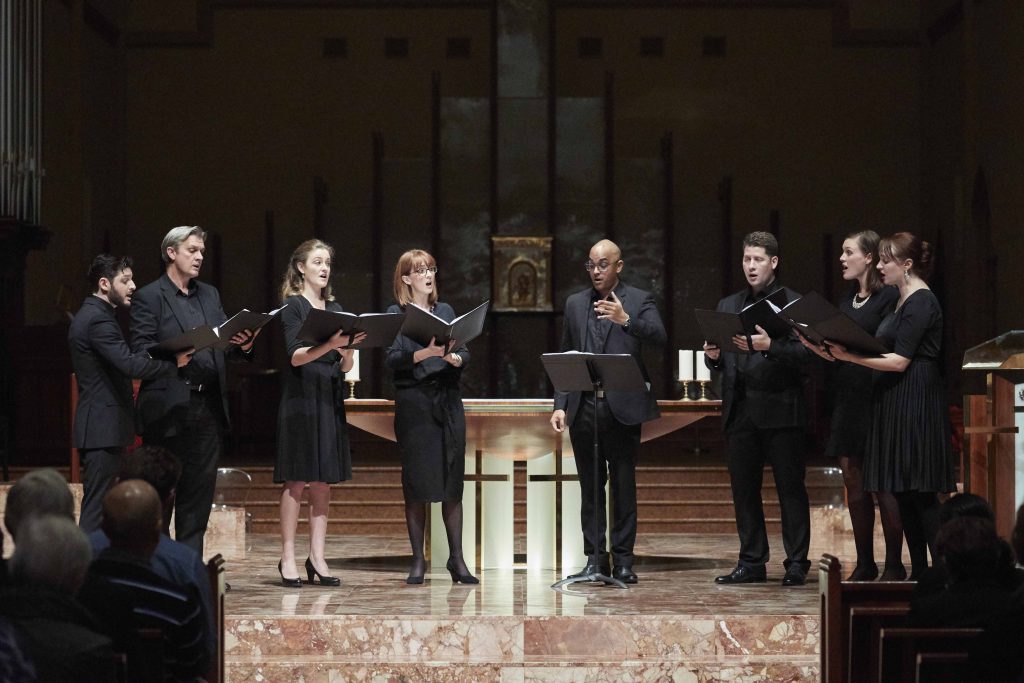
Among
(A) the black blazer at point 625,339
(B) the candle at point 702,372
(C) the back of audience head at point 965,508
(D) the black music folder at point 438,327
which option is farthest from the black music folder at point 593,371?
(C) the back of audience head at point 965,508

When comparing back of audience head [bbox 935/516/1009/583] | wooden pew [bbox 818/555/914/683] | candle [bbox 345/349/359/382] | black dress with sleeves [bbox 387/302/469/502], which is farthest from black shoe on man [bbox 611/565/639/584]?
back of audience head [bbox 935/516/1009/583]

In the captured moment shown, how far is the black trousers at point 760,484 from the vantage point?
5879mm

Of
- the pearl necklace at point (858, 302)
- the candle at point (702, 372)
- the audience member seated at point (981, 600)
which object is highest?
the pearl necklace at point (858, 302)

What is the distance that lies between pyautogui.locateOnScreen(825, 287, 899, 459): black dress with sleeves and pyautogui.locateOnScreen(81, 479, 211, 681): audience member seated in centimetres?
319

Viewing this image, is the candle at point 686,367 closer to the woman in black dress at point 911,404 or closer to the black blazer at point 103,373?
the woman in black dress at point 911,404

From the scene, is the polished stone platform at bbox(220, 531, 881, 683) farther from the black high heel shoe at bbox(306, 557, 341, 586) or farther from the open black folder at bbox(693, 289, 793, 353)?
the open black folder at bbox(693, 289, 793, 353)

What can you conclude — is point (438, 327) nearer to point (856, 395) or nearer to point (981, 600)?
point (856, 395)

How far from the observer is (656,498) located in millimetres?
8984

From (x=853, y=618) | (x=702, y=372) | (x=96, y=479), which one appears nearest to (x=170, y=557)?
(x=853, y=618)

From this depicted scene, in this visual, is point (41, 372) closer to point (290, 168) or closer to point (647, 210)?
point (290, 168)

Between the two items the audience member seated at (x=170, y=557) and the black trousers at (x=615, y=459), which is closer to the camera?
the audience member seated at (x=170, y=557)

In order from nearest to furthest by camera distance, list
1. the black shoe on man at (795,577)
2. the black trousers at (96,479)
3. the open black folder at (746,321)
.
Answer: the black trousers at (96,479) < the open black folder at (746,321) < the black shoe on man at (795,577)

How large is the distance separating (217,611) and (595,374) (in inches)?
94.9

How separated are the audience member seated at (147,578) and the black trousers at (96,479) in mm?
2181
